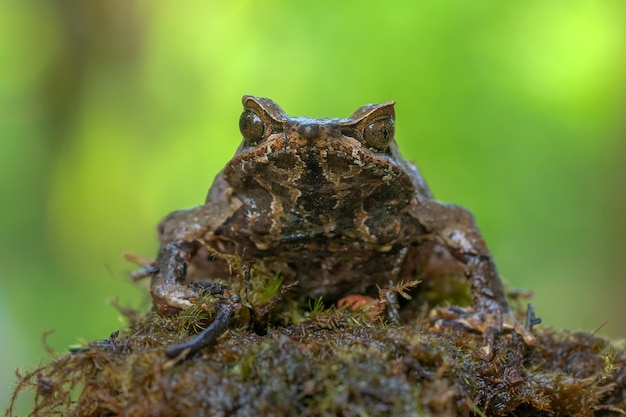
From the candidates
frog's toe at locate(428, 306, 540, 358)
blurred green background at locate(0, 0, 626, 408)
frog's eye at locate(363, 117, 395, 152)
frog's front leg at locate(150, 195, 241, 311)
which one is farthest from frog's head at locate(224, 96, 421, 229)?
blurred green background at locate(0, 0, 626, 408)

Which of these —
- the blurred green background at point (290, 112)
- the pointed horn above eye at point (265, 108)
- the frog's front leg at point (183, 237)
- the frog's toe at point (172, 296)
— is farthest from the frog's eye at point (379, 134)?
the blurred green background at point (290, 112)

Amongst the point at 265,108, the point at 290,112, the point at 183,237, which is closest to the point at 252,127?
the point at 265,108

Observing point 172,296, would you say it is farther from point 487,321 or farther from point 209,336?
point 487,321

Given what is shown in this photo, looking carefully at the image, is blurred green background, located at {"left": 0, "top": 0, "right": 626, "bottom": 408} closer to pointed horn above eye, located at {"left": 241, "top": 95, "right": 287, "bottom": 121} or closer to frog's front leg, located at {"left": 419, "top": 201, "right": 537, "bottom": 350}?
frog's front leg, located at {"left": 419, "top": 201, "right": 537, "bottom": 350}

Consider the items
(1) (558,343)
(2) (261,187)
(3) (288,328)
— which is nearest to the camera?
(3) (288,328)

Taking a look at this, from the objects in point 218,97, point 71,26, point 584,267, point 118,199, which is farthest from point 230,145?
point 584,267

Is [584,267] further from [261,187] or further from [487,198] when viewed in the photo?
[261,187]
